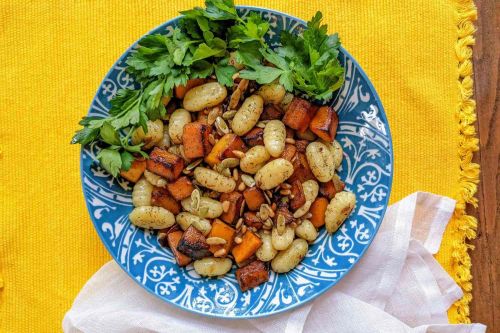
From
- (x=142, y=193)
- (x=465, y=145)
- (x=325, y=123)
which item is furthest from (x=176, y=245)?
(x=465, y=145)

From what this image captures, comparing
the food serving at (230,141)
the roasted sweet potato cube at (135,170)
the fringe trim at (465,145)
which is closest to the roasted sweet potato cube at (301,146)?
the food serving at (230,141)

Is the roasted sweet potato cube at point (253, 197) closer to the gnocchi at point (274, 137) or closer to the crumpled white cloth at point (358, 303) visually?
the gnocchi at point (274, 137)

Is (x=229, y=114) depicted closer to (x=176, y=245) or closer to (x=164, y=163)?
(x=164, y=163)

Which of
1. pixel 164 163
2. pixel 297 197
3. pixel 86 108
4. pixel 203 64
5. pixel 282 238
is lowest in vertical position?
pixel 282 238

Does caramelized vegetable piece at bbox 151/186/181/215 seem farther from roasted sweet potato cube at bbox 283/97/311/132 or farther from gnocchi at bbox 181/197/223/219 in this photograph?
roasted sweet potato cube at bbox 283/97/311/132

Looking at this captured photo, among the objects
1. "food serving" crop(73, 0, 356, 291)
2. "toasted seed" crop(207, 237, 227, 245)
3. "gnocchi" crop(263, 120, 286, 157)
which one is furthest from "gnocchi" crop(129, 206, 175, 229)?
"gnocchi" crop(263, 120, 286, 157)

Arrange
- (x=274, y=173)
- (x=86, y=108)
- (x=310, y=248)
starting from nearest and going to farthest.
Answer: (x=274, y=173)
(x=310, y=248)
(x=86, y=108)

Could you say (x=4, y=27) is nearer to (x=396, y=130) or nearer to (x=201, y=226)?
(x=201, y=226)
